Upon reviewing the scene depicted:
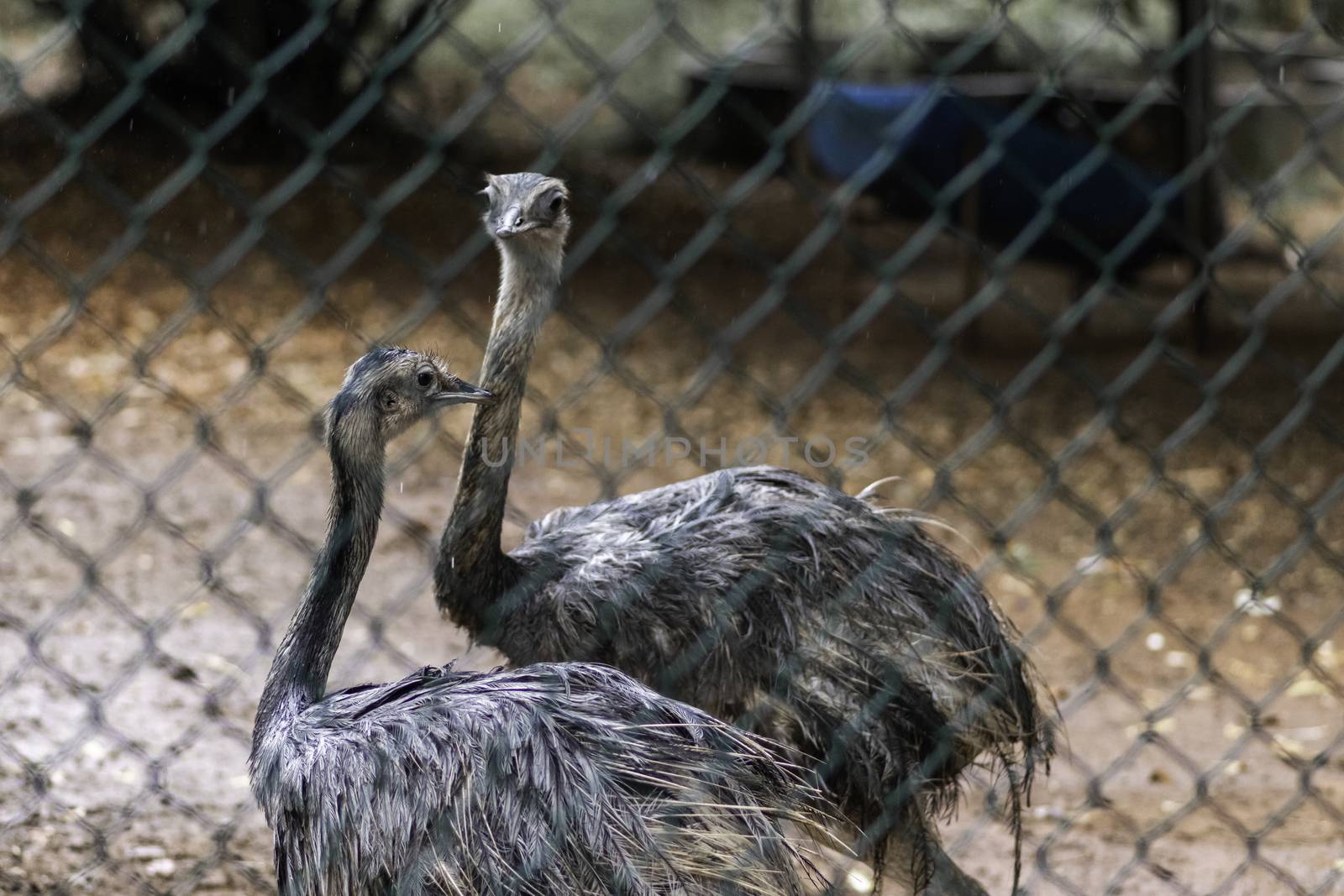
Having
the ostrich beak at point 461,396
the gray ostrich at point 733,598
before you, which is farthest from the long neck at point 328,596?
the gray ostrich at point 733,598

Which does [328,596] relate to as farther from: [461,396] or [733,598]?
→ [733,598]

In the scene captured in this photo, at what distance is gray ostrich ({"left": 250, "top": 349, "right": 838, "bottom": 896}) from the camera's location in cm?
205

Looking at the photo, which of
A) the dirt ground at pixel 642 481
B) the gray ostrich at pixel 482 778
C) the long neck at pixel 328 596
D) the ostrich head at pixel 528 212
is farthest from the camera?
the ostrich head at pixel 528 212

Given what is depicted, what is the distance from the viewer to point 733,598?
9.09 ft

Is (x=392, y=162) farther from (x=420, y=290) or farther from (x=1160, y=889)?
(x=1160, y=889)

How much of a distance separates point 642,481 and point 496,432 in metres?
3.38

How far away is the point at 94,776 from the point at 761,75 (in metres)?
6.56

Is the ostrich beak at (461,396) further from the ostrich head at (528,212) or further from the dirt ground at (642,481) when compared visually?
the ostrich head at (528,212)

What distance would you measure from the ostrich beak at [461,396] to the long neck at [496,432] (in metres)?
0.33

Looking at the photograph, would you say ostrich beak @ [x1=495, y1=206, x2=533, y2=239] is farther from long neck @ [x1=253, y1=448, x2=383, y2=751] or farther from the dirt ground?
long neck @ [x1=253, y1=448, x2=383, y2=751]

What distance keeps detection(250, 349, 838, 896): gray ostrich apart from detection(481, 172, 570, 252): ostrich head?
589 mm

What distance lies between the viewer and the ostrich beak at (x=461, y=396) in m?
2.37

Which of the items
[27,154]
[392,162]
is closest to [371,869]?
[27,154]

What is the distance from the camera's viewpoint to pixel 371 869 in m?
2.07
